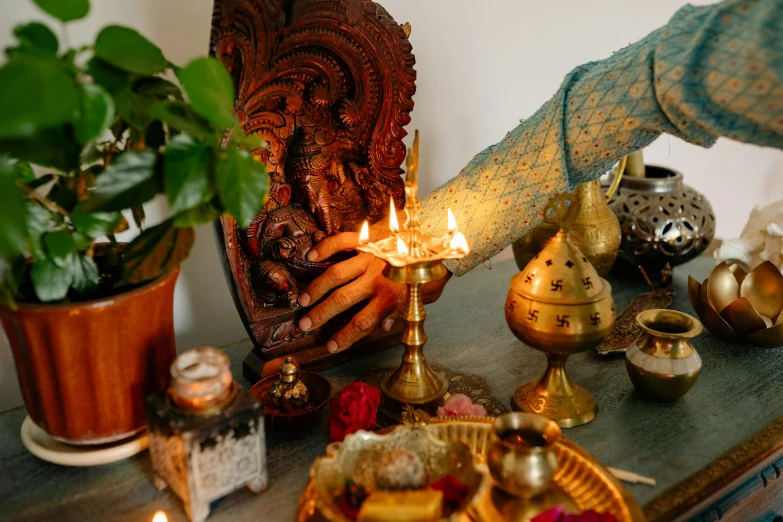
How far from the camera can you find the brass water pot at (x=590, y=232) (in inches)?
46.6

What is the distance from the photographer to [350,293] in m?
1.04

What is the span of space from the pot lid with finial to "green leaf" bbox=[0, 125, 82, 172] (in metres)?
0.59

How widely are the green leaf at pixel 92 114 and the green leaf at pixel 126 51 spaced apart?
4 cm

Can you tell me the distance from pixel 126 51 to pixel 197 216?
7.0 inches

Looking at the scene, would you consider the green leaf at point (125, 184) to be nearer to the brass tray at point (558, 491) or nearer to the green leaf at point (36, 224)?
the green leaf at point (36, 224)

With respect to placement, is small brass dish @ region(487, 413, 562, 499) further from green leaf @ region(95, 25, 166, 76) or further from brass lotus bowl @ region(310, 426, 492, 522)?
green leaf @ region(95, 25, 166, 76)

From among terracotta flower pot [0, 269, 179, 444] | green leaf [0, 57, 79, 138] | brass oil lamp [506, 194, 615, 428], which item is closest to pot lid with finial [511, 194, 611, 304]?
brass oil lamp [506, 194, 615, 428]

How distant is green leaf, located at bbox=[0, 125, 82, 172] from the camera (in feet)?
1.92

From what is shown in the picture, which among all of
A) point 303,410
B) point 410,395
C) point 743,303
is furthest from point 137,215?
point 743,303

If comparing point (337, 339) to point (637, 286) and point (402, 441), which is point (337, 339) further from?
point (637, 286)

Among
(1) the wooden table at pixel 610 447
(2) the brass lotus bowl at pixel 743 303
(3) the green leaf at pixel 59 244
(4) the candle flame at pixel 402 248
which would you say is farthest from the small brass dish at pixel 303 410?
(2) the brass lotus bowl at pixel 743 303

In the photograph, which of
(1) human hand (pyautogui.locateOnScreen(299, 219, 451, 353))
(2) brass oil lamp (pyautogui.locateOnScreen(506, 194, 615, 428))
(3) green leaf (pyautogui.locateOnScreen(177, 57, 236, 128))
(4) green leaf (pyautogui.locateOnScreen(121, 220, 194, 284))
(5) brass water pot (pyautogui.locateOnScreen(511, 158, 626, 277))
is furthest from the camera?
(5) brass water pot (pyautogui.locateOnScreen(511, 158, 626, 277))

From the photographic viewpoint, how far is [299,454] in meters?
0.86

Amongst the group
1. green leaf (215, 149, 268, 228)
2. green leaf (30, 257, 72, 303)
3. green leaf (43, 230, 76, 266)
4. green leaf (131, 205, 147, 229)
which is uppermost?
green leaf (215, 149, 268, 228)
